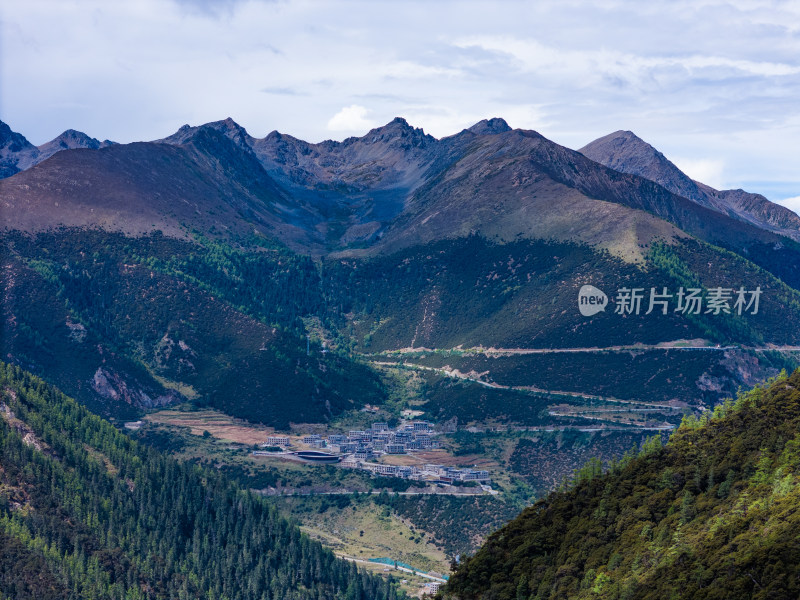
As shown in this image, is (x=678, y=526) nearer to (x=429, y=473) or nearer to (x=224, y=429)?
(x=429, y=473)

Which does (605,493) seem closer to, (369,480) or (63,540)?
(63,540)

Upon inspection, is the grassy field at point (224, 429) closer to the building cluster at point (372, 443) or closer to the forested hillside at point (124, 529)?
the building cluster at point (372, 443)

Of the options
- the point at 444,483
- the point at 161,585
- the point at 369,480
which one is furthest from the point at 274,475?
the point at 161,585

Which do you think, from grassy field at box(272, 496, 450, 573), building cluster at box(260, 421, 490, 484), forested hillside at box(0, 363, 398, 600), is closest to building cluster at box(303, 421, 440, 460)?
building cluster at box(260, 421, 490, 484)

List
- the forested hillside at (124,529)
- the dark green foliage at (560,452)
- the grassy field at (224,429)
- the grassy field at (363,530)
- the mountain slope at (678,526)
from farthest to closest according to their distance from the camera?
the grassy field at (224,429) < the dark green foliage at (560,452) < the grassy field at (363,530) < the forested hillside at (124,529) < the mountain slope at (678,526)

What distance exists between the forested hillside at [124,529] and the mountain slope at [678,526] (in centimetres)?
3792

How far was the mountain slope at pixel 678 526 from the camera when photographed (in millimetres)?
60875

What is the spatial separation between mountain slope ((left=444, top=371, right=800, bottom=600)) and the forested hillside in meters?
37.9

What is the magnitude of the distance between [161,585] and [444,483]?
66.4 meters

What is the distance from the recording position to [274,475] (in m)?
170

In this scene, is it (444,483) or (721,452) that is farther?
(444,483)

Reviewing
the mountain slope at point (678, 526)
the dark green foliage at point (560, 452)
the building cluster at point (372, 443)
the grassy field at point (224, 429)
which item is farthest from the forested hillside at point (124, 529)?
the dark green foliage at point (560, 452)

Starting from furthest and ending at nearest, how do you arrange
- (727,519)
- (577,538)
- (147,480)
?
(147,480), (577,538), (727,519)

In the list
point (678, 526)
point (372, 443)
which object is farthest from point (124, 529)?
point (372, 443)
